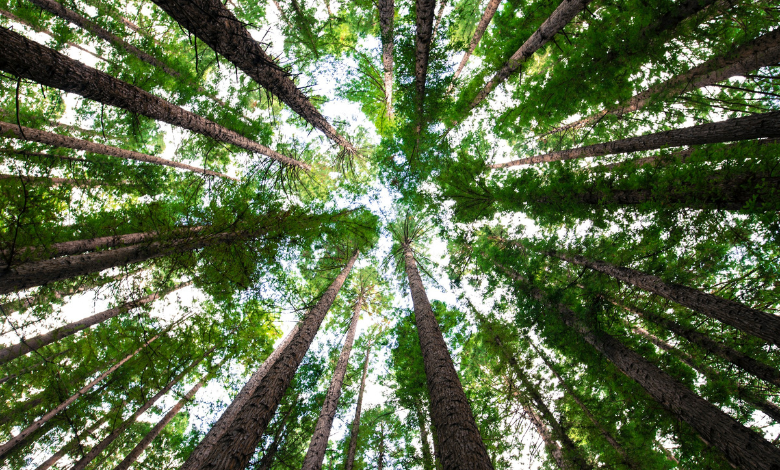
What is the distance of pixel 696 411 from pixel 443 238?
7175 millimetres

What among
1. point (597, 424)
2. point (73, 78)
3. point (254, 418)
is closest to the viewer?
point (73, 78)

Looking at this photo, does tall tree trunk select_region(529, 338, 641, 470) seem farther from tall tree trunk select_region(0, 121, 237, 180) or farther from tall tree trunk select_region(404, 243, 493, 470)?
tall tree trunk select_region(0, 121, 237, 180)

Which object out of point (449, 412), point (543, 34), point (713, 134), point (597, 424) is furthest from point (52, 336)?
point (713, 134)

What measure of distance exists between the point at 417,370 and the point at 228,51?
340 inches

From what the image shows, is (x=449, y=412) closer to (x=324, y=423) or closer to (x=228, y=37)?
(x=324, y=423)

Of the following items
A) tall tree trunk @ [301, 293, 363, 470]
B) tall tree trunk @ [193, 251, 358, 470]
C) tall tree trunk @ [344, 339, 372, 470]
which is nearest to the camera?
tall tree trunk @ [193, 251, 358, 470]

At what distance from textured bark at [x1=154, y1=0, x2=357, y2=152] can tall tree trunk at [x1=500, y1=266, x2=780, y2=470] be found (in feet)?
32.5

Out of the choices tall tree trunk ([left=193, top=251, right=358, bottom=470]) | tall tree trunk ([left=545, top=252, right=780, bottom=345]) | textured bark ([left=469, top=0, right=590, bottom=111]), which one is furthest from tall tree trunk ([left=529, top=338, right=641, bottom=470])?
textured bark ([left=469, top=0, right=590, bottom=111])

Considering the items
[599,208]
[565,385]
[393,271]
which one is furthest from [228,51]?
[565,385]

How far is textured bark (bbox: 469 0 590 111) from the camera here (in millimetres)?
5348

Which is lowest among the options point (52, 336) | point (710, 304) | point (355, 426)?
point (710, 304)

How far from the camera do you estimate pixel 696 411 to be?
5.07 meters

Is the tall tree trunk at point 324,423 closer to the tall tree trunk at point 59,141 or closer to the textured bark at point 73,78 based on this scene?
the textured bark at point 73,78

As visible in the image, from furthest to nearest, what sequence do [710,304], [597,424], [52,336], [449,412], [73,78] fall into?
1. [52,336]
2. [597,424]
3. [710,304]
4. [449,412]
5. [73,78]
